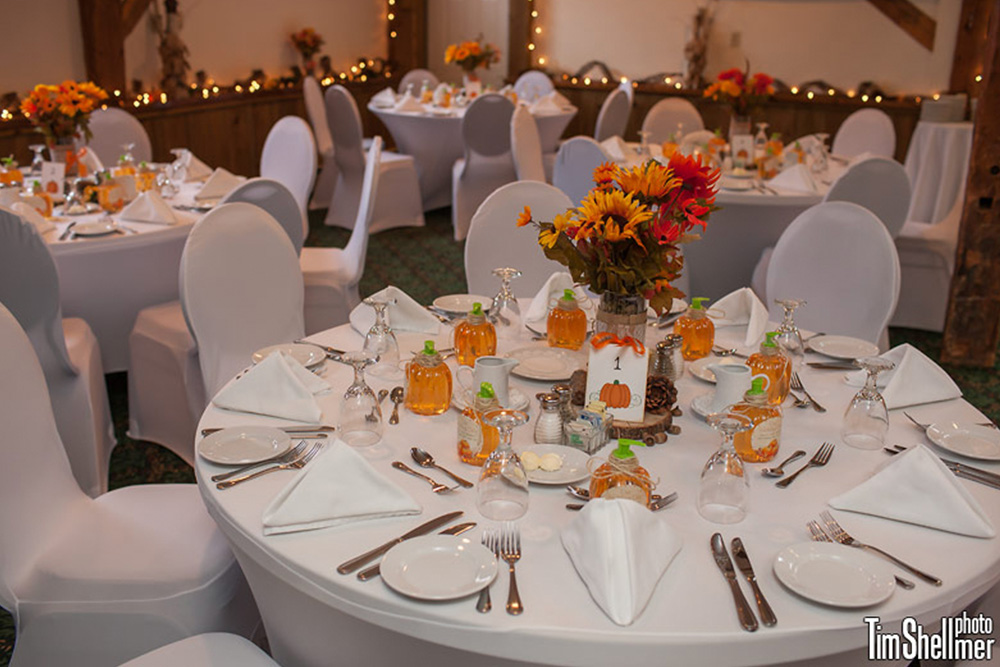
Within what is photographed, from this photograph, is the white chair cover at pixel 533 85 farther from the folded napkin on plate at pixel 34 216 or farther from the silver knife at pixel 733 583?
the silver knife at pixel 733 583

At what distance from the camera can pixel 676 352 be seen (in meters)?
2.15

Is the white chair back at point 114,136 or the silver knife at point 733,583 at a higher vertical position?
the white chair back at point 114,136

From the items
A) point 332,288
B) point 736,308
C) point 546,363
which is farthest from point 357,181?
point 546,363

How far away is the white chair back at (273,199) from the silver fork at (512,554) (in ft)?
6.93

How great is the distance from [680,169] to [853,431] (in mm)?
647

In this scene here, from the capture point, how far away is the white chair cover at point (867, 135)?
6.06 m

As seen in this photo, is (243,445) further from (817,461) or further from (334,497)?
(817,461)

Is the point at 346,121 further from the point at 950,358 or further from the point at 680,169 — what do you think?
the point at 680,169

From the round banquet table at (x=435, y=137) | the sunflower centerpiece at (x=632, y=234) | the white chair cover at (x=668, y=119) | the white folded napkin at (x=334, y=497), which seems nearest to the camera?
the white folded napkin at (x=334, y=497)

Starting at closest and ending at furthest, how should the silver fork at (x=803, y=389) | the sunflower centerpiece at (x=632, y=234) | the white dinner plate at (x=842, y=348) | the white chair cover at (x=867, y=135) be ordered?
the sunflower centerpiece at (x=632, y=234)
the silver fork at (x=803, y=389)
the white dinner plate at (x=842, y=348)
the white chair cover at (x=867, y=135)

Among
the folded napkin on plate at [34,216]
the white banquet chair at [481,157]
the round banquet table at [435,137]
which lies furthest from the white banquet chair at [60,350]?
the round banquet table at [435,137]

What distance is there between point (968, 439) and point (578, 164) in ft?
10.7

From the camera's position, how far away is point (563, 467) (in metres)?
1.72

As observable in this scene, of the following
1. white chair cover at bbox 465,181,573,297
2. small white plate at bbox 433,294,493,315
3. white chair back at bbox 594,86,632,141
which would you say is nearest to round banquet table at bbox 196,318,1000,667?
small white plate at bbox 433,294,493,315
